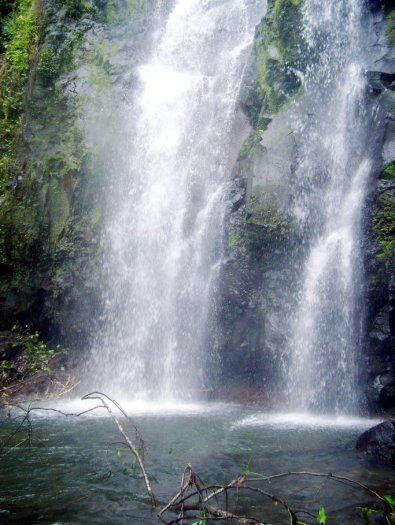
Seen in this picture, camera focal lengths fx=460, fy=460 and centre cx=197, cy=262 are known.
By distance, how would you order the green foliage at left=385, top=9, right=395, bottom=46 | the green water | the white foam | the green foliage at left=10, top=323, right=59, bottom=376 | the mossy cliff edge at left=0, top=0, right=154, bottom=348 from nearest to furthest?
the green water
the white foam
the green foliage at left=385, top=9, right=395, bottom=46
the green foliage at left=10, top=323, right=59, bottom=376
the mossy cliff edge at left=0, top=0, right=154, bottom=348

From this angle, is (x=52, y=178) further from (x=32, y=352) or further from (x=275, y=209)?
(x=275, y=209)

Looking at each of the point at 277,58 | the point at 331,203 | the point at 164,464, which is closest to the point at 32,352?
the point at 164,464

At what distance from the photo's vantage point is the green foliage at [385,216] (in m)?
11.4

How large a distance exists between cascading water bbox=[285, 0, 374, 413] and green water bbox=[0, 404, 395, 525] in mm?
1703

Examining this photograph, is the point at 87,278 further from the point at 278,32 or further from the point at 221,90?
the point at 278,32

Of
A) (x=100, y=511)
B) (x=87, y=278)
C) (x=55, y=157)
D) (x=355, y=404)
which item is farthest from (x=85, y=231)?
(x=100, y=511)

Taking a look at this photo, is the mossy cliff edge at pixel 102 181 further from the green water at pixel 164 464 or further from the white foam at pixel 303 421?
the green water at pixel 164 464

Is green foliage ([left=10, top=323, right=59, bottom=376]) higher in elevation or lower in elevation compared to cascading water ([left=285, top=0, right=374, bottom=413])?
lower

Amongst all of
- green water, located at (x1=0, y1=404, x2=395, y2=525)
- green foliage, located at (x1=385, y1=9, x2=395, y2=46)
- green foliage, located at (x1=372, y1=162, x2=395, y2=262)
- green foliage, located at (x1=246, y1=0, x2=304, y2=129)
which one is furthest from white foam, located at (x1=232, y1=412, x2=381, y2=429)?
green foliage, located at (x1=385, y1=9, x2=395, y2=46)

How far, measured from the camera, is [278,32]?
14.6 m

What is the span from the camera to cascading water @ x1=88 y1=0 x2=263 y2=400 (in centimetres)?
1409

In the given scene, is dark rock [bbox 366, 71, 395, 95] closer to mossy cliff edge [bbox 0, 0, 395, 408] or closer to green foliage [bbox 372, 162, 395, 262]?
mossy cliff edge [bbox 0, 0, 395, 408]

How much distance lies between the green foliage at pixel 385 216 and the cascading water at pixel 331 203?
1.64 feet

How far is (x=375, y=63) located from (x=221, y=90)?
19.1 ft
